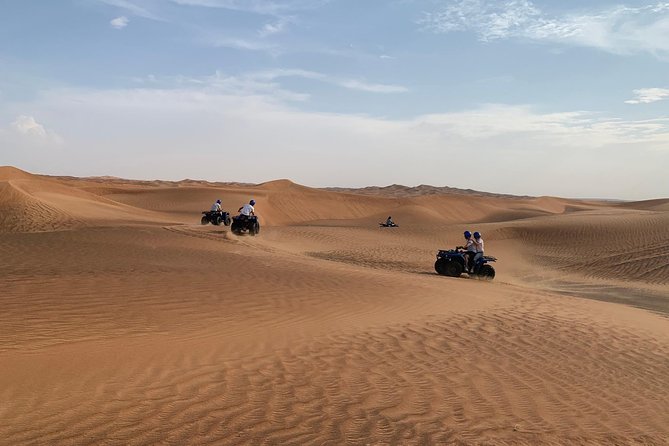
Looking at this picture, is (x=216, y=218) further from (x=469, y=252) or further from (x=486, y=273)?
(x=486, y=273)

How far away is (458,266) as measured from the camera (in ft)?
55.8

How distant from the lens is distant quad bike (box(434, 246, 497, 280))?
16562mm

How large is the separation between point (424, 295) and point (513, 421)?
21.9ft

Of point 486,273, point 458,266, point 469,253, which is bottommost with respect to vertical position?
point 486,273

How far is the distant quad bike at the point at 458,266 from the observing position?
16.6m

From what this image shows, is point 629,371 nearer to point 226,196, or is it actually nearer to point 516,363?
point 516,363

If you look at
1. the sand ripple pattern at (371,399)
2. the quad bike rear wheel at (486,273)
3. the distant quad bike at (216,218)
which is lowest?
the sand ripple pattern at (371,399)

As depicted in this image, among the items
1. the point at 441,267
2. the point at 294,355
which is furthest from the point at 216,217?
the point at 294,355

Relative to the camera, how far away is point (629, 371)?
23.3 feet

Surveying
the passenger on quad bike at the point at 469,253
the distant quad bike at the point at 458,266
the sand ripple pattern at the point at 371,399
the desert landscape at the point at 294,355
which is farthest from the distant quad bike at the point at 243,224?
the sand ripple pattern at the point at 371,399

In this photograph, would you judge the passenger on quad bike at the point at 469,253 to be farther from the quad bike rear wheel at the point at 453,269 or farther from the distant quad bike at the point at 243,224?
the distant quad bike at the point at 243,224

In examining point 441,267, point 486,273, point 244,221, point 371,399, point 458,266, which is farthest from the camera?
point 244,221

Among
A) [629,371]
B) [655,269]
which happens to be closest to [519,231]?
[655,269]

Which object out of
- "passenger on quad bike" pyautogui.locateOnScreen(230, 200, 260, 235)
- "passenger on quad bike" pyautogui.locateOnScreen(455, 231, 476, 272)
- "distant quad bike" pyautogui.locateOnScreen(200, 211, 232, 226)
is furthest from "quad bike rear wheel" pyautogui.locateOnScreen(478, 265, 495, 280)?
"distant quad bike" pyautogui.locateOnScreen(200, 211, 232, 226)
